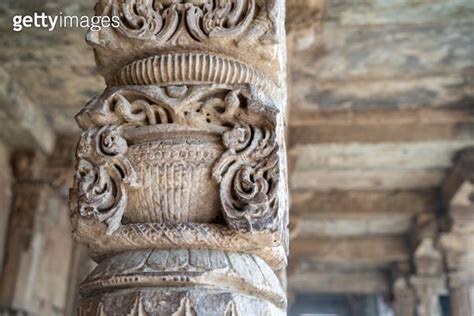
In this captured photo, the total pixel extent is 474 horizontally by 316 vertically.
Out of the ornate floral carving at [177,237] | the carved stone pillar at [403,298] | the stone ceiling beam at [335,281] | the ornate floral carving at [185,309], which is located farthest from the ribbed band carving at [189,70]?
the stone ceiling beam at [335,281]

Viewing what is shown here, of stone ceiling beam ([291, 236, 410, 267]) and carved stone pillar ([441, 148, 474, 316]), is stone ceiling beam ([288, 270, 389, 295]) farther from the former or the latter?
carved stone pillar ([441, 148, 474, 316])

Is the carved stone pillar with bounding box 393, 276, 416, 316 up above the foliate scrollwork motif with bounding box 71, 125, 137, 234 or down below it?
above

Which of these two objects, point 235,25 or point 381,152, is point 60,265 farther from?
point 235,25

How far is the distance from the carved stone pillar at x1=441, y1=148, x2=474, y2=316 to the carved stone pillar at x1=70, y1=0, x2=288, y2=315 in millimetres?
6703

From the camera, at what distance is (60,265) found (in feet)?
26.2

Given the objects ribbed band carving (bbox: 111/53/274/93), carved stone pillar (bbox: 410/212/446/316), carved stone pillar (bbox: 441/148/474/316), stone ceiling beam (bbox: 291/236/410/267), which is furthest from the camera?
stone ceiling beam (bbox: 291/236/410/267)

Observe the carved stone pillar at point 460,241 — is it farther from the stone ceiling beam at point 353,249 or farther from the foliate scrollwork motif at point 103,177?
the foliate scrollwork motif at point 103,177

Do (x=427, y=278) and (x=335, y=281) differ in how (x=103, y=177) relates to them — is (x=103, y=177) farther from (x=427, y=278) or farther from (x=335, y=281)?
(x=335, y=281)

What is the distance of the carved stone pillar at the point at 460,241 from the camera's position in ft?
28.2

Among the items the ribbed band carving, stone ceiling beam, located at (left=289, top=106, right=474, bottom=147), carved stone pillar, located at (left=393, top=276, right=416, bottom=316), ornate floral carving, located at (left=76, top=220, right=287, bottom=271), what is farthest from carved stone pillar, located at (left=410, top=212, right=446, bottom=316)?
ornate floral carving, located at (left=76, top=220, right=287, bottom=271)

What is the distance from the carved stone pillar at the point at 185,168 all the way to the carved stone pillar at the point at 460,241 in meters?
6.70

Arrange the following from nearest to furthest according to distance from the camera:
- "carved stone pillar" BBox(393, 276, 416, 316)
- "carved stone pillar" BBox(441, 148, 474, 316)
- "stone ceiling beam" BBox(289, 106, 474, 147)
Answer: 1. "stone ceiling beam" BBox(289, 106, 474, 147)
2. "carved stone pillar" BBox(441, 148, 474, 316)
3. "carved stone pillar" BBox(393, 276, 416, 316)

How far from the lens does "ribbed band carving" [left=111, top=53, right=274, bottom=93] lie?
221 cm

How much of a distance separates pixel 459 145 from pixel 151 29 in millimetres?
6515
